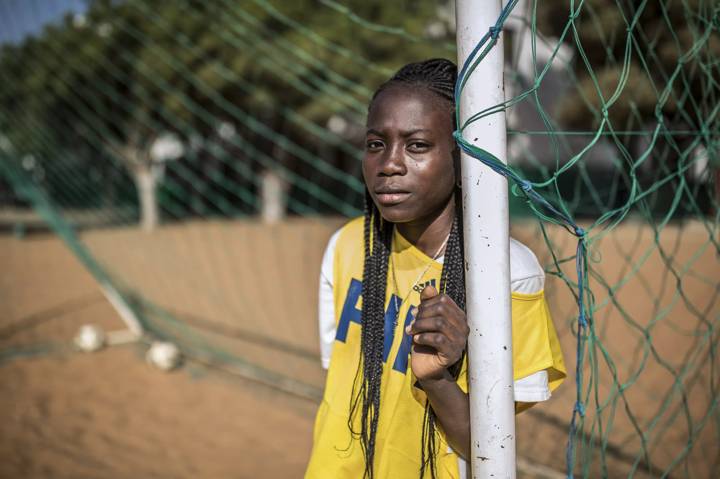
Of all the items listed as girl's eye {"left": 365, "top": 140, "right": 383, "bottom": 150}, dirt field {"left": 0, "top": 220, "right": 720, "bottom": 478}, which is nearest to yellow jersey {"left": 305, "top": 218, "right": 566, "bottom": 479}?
girl's eye {"left": 365, "top": 140, "right": 383, "bottom": 150}

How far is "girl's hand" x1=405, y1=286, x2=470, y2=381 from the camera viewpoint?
3.48ft

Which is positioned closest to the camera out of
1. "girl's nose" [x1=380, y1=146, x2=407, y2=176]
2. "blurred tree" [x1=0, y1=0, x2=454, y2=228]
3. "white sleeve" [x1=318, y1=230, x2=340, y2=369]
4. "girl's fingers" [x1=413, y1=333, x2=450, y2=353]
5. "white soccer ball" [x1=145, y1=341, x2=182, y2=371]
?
"girl's fingers" [x1=413, y1=333, x2=450, y2=353]

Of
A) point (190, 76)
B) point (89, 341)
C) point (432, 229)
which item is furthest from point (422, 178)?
point (190, 76)

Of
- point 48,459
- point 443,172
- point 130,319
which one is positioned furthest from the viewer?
point 130,319

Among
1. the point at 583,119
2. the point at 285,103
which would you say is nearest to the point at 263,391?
the point at 285,103

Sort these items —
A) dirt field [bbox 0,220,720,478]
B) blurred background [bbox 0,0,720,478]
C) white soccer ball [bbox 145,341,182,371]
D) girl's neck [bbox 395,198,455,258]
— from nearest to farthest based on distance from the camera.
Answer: girl's neck [bbox 395,198,455,258] → blurred background [bbox 0,0,720,478] → dirt field [bbox 0,220,720,478] → white soccer ball [bbox 145,341,182,371]

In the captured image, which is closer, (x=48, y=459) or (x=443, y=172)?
(x=443, y=172)

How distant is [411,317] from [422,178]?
11.8 inches

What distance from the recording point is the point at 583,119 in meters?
11.9

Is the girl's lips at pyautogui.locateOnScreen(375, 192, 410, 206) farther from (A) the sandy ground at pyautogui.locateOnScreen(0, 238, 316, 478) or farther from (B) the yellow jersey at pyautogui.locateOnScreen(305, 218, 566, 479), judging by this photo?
(A) the sandy ground at pyautogui.locateOnScreen(0, 238, 316, 478)

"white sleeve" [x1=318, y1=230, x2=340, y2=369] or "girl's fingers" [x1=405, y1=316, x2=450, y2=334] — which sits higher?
"white sleeve" [x1=318, y1=230, x2=340, y2=369]

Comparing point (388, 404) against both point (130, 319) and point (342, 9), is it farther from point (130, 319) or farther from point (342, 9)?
point (130, 319)

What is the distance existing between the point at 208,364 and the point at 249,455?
1.68 meters

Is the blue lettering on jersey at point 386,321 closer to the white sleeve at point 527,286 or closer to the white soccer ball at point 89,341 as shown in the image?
the white sleeve at point 527,286
